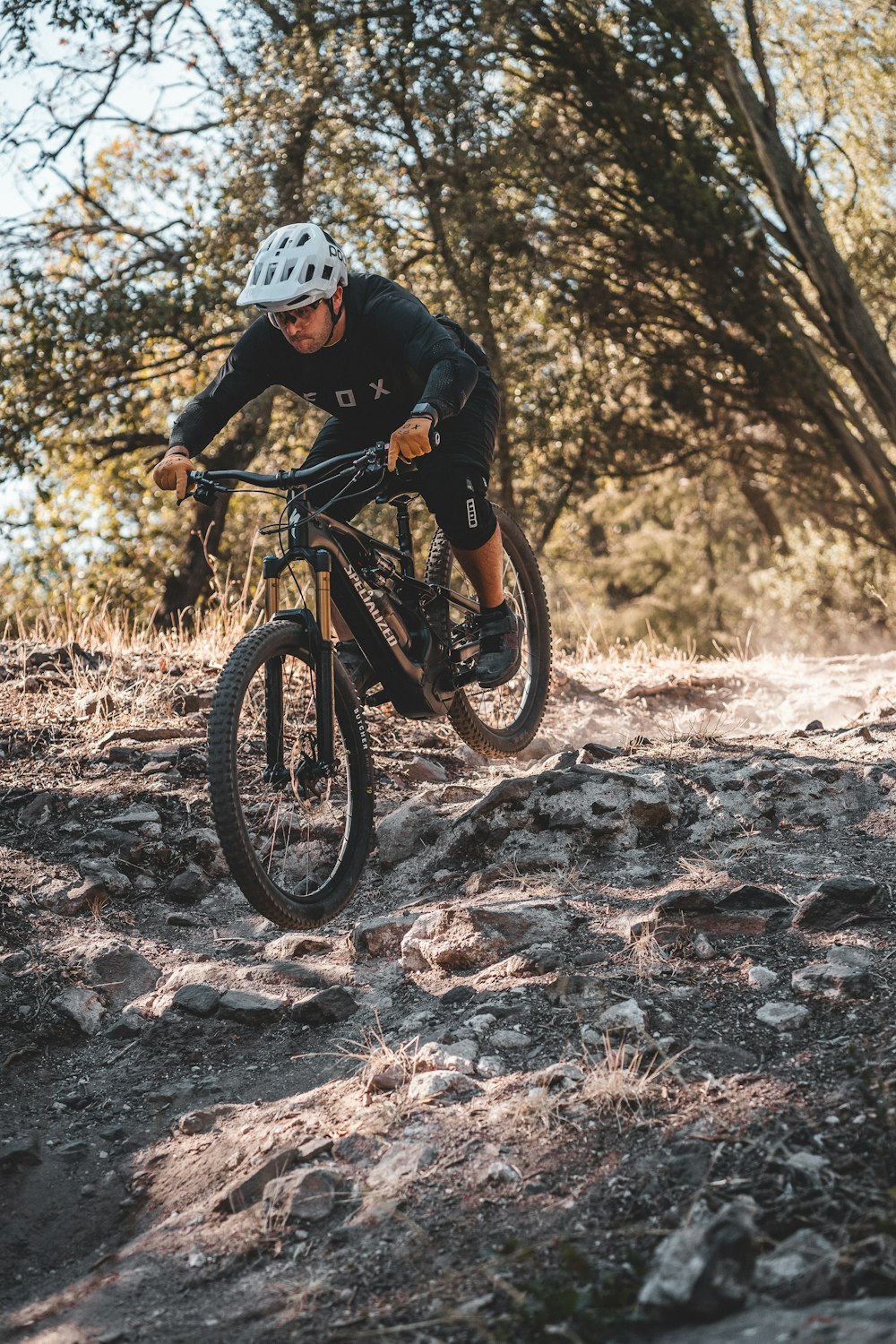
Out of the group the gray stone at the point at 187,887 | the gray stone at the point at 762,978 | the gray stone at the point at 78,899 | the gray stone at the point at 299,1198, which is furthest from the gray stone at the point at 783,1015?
the gray stone at the point at 78,899

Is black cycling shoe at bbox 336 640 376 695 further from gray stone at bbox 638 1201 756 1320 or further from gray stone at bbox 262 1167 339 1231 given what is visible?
gray stone at bbox 638 1201 756 1320

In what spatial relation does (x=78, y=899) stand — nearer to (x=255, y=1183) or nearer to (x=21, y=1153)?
(x=21, y=1153)

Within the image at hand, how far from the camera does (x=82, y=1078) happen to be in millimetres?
3592

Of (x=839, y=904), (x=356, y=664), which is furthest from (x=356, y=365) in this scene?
(x=839, y=904)

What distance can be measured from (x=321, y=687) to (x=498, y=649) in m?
1.43

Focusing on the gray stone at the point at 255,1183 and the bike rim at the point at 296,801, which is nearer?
the gray stone at the point at 255,1183

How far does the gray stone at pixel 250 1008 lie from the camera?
373 cm

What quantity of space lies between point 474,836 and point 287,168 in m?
9.62

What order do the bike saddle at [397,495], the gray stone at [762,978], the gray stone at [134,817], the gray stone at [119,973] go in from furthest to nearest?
the gray stone at [134,817] → the bike saddle at [397,495] → the gray stone at [119,973] → the gray stone at [762,978]

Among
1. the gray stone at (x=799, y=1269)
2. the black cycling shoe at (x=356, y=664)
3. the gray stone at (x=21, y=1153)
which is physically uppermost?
the black cycling shoe at (x=356, y=664)

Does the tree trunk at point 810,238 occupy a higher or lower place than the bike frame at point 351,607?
higher

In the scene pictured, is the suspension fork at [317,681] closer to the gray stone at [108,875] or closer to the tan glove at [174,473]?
the tan glove at [174,473]

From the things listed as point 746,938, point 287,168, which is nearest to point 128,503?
point 287,168

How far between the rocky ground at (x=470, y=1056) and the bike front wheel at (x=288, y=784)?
0.22 metres
